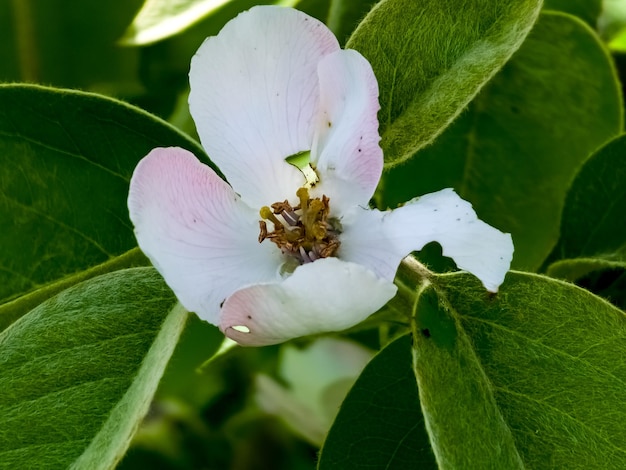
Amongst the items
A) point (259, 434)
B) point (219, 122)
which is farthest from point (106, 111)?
point (259, 434)

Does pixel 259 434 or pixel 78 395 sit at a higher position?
pixel 78 395

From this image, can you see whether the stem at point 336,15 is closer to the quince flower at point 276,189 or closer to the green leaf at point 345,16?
the green leaf at point 345,16

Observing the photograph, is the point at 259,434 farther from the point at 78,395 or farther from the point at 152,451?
the point at 78,395

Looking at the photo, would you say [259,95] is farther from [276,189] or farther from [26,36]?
[26,36]

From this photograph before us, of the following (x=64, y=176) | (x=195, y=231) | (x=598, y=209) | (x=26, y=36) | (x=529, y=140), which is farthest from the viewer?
(x=26, y=36)

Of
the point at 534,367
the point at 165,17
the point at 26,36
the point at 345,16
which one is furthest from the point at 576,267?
the point at 26,36

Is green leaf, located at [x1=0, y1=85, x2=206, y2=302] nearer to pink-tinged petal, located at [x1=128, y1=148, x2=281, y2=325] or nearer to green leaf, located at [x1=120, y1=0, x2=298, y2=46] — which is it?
pink-tinged petal, located at [x1=128, y1=148, x2=281, y2=325]

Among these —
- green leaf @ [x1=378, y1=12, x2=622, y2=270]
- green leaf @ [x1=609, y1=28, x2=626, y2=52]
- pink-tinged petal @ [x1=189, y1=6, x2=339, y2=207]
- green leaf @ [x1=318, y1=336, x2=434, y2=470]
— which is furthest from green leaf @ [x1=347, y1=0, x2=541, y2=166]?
green leaf @ [x1=609, y1=28, x2=626, y2=52]
